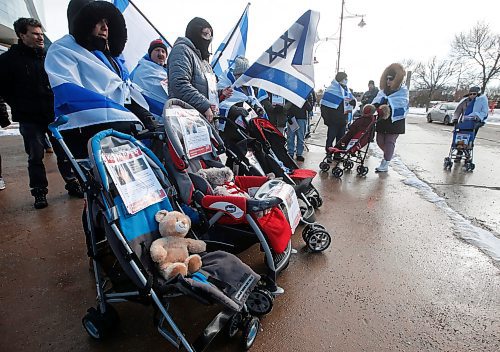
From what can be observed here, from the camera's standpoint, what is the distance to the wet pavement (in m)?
1.99

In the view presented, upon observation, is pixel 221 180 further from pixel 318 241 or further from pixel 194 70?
pixel 194 70

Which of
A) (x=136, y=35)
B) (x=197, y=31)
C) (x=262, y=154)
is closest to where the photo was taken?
(x=197, y=31)

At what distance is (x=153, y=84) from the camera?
12.3 feet

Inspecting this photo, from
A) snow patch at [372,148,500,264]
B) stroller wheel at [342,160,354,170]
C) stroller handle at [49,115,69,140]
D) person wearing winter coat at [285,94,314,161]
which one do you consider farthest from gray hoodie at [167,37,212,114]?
stroller wheel at [342,160,354,170]

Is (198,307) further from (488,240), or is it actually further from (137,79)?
(488,240)

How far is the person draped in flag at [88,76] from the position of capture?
209 cm

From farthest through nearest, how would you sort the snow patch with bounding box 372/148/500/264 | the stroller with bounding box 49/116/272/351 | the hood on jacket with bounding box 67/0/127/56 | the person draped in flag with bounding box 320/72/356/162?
the person draped in flag with bounding box 320/72/356/162 < the snow patch with bounding box 372/148/500/264 < the hood on jacket with bounding box 67/0/127/56 < the stroller with bounding box 49/116/272/351

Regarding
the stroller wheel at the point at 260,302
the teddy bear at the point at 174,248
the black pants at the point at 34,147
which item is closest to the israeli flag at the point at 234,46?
the black pants at the point at 34,147

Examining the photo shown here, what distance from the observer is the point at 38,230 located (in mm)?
3465

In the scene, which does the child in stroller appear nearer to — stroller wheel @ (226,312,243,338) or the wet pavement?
the wet pavement

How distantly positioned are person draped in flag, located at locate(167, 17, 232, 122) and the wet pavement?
1.61 meters

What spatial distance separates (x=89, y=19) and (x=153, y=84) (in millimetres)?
1471

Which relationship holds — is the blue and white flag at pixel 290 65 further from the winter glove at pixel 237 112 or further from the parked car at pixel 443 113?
the parked car at pixel 443 113

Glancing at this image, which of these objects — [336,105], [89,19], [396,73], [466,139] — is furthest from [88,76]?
[466,139]
